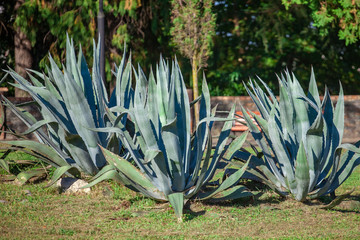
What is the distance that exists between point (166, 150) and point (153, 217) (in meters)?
0.72

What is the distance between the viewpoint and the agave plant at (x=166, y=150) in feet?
17.8

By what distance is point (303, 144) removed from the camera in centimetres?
561

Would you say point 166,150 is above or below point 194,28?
below

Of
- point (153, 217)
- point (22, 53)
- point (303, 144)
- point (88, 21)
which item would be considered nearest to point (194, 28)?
point (88, 21)

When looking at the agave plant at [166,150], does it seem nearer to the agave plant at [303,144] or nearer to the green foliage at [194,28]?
the agave plant at [303,144]

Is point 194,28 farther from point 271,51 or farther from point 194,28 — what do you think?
point 271,51

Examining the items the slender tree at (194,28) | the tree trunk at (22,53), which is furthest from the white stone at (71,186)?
the tree trunk at (22,53)

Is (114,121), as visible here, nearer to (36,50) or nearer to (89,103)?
(89,103)

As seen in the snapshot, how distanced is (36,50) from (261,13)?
916cm

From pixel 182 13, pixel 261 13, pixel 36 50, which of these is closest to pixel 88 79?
pixel 182 13

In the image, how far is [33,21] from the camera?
55.6 feet

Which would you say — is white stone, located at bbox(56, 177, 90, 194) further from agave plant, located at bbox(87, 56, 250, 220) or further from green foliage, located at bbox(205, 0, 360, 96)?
green foliage, located at bbox(205, 0, 360, 96)

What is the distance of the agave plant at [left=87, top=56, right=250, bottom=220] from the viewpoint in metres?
5.43

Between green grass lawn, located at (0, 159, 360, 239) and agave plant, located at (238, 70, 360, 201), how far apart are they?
259mm
